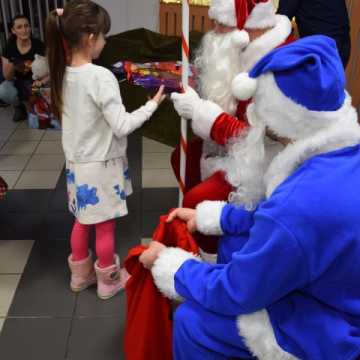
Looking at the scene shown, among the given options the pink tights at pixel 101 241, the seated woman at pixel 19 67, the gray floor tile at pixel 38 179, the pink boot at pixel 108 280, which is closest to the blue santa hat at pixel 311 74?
the pink tights at pixel 101 241

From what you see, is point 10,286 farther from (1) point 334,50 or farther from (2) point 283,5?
(2) point 283,5

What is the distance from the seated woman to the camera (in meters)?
4.11

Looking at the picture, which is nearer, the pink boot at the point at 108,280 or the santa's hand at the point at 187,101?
the santa's hand at the point at 187,101

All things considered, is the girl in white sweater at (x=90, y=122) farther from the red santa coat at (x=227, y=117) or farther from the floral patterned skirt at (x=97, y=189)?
the red santa coat at (x=227, y=117)

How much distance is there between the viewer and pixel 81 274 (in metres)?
2.05

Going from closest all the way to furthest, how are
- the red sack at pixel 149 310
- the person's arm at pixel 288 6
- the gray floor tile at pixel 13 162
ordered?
1. the red sack at pixel 149 310
2. the person's arm at pixel 288 6
3. the gray floor tile at pixel 13 162

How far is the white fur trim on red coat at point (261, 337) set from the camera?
1107 millimetres

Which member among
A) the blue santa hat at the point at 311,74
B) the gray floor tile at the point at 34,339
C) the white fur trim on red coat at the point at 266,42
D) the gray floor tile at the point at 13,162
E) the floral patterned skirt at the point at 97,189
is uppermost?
the blue santa hat at the point at 311,74

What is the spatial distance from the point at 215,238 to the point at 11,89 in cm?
323

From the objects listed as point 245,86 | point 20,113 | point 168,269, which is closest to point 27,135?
point 20,113

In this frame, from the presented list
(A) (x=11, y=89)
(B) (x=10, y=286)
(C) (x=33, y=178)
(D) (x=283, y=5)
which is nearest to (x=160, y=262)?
(B) (x=10, y=286)

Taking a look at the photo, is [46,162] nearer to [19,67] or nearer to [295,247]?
[19,67]

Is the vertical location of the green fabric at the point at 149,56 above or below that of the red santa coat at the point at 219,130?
below

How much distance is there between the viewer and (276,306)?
1.13 metres
